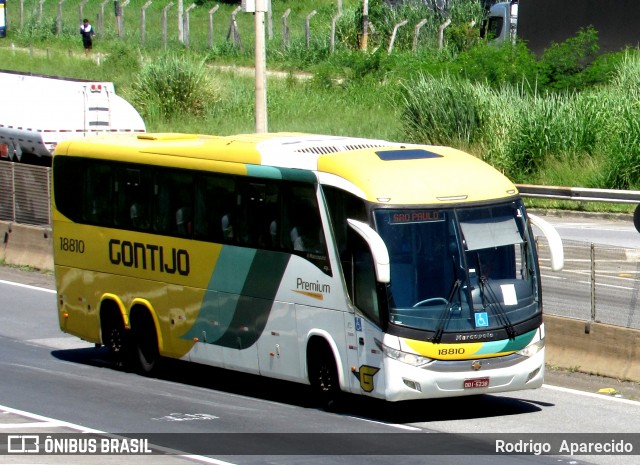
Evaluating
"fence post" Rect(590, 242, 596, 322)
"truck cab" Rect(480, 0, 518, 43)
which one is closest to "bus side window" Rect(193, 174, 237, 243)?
"fence post" Rect(590, 242, 596, 322)

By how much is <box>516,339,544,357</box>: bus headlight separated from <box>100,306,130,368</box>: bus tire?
5914 mm

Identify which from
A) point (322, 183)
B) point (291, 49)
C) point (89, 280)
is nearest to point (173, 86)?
point (291, 49)

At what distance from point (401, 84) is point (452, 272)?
3048cm

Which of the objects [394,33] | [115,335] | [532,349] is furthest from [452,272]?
[394,33]

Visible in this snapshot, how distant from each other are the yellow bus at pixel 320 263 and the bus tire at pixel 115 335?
2cm

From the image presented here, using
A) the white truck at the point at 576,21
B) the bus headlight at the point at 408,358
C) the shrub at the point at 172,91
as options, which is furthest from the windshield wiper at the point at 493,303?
the white truck at the point at 576,21

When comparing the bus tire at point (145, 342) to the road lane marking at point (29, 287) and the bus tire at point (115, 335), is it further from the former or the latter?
the road lane marking at point (29, 287)

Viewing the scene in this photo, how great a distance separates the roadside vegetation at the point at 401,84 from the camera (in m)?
36.7

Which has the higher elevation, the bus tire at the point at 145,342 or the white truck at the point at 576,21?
the white truck at the point at 576,21

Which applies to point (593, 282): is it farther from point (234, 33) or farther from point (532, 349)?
point (234, 33)

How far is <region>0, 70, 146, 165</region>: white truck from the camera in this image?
3341 cm

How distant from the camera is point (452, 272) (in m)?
13.8

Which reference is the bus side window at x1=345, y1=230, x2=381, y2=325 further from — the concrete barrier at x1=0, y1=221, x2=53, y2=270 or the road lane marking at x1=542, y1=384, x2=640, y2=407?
the concrete barrier at x1=0, y1=221, x2=53, y2=270

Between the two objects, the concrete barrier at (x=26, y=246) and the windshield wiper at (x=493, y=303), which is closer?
the windshield wiper at (x=493, y=303)
